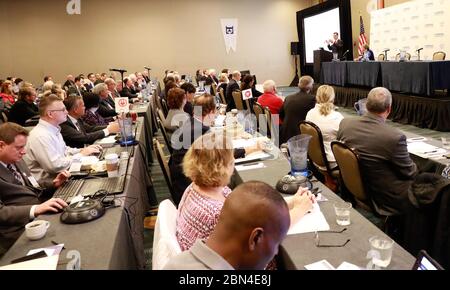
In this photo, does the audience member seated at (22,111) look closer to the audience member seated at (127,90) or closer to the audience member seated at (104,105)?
the audience member seated at (104,105)

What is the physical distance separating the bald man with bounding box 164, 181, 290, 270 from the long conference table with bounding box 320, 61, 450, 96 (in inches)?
261

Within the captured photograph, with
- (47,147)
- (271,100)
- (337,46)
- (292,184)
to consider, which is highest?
(337,46)

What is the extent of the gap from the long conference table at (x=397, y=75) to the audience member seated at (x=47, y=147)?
20.6 feet

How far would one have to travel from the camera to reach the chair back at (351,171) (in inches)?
99.2

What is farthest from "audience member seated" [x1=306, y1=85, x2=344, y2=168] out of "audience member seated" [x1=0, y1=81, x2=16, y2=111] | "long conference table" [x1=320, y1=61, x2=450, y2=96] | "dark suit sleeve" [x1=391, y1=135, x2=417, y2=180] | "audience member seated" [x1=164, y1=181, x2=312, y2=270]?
"audience member seated" [x1=0, y1=81, x2=16, y2=111]

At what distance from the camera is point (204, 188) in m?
1.74

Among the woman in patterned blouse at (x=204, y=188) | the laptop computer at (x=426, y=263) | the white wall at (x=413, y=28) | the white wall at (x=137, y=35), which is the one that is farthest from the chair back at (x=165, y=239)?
the white wall at (x=137, y=35)

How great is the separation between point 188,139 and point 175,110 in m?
0.83

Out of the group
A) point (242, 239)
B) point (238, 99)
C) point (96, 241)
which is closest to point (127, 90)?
point (238, 99)

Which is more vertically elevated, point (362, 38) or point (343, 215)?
point (362, 38)

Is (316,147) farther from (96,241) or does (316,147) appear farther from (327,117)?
(96,241)

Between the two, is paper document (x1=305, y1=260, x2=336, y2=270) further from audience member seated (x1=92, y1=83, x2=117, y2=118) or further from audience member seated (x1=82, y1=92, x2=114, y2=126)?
audience member seated (x1=92, y1=83, x2=117, y2=118)

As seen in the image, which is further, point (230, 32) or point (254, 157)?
point (230, 32)
